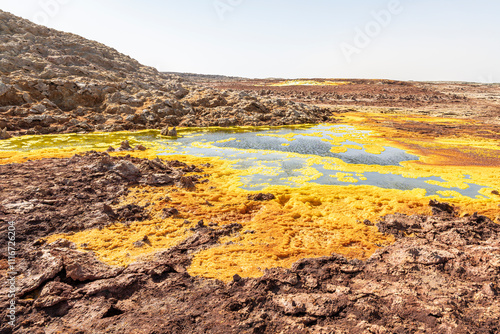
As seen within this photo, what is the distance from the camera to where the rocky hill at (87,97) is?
31.8 metres

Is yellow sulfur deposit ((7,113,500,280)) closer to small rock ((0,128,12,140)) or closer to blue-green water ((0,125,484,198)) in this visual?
blue-green water ((0,125,484,198))

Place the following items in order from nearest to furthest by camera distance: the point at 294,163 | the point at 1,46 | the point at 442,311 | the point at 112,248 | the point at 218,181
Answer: the point at 442,311
the point at 112,248
the point at 218,181
the point at 294,163
the point at 1,46

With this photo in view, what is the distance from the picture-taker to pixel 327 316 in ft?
19.8

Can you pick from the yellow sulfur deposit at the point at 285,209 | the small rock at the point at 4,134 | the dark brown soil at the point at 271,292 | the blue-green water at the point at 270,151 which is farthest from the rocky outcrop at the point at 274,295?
the small rock at the point at 4,134

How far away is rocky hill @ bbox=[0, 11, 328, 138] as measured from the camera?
104 feet

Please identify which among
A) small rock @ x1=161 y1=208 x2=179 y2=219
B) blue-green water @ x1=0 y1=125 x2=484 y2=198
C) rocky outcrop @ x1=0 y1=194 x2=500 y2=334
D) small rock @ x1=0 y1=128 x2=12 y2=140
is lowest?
rocky outcrop @ x1=0 y1=194 x2=500 y2=334

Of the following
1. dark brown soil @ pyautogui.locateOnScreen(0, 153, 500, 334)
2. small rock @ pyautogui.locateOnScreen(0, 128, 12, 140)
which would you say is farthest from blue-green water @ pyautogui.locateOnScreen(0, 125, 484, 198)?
dark brown soil @ pyautogui.locateOnScreen(0, 153, 500, 334)

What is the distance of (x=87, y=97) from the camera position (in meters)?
37.2

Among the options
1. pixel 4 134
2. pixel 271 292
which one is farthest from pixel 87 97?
pixel 271 292

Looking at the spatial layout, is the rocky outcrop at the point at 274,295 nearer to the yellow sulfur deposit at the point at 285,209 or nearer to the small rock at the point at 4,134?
the yellow sulfur deposit at the point at 285,209

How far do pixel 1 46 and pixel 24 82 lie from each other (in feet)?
35.6

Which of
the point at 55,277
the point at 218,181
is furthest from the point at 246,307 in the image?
the point at 218,181

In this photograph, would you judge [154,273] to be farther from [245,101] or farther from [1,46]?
[1,46]

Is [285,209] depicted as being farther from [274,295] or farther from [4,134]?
[4,134]
